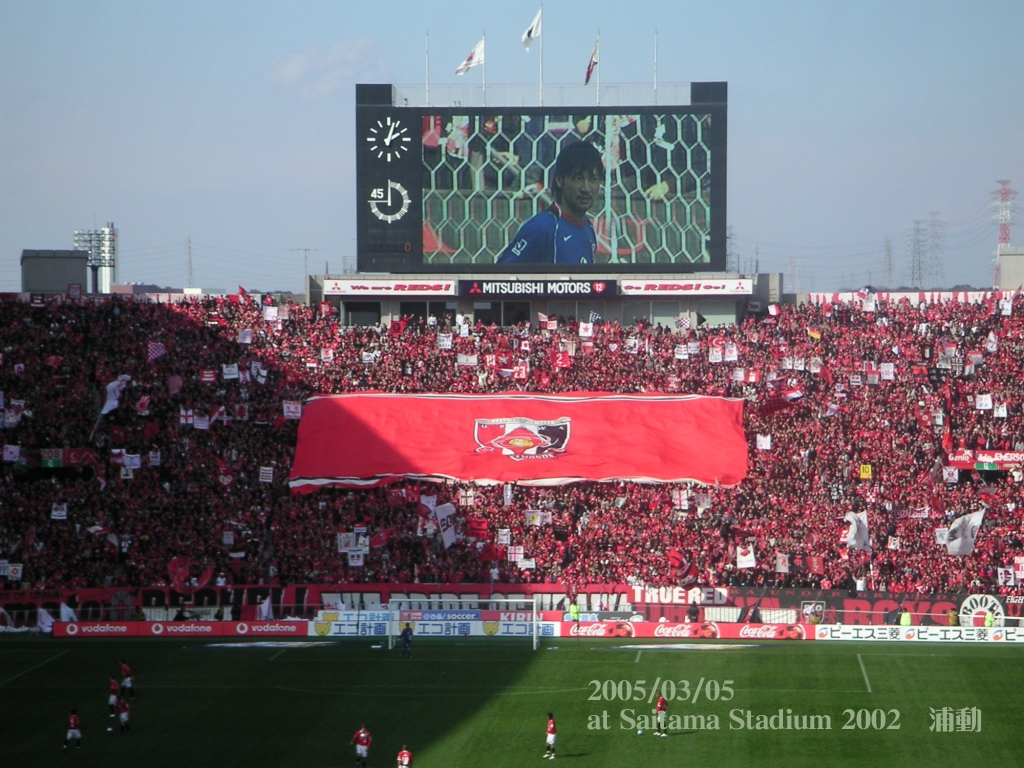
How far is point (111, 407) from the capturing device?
6066 cm

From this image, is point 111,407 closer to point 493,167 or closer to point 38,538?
point 38,538

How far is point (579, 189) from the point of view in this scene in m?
→ 65.1

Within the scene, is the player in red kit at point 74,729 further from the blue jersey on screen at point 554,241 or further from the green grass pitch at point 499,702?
the blue jersey on screen at point 554,241

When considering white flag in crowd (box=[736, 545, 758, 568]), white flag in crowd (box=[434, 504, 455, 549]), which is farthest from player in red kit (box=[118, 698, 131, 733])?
white flag in crowd (box=[736, 545, 758, 568])

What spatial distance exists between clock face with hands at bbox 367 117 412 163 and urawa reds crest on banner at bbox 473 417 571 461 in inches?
529

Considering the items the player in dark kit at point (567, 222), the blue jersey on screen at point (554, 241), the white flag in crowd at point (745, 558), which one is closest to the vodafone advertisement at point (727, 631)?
the white flag in crowd at point (745, 558)

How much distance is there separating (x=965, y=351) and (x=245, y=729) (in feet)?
129

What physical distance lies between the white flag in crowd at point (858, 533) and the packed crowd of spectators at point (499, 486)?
39 centimetres

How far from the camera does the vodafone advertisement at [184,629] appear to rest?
52312 millimetres

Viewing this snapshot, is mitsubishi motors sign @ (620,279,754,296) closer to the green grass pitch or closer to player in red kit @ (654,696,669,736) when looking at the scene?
the green grass pitch

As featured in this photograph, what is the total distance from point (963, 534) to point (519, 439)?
19644 mm

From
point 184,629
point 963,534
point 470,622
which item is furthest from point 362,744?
point 963,534

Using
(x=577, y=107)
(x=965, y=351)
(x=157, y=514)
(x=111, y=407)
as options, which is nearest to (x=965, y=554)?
(x=965, y=351)

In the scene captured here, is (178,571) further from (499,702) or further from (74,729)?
(499,702)
